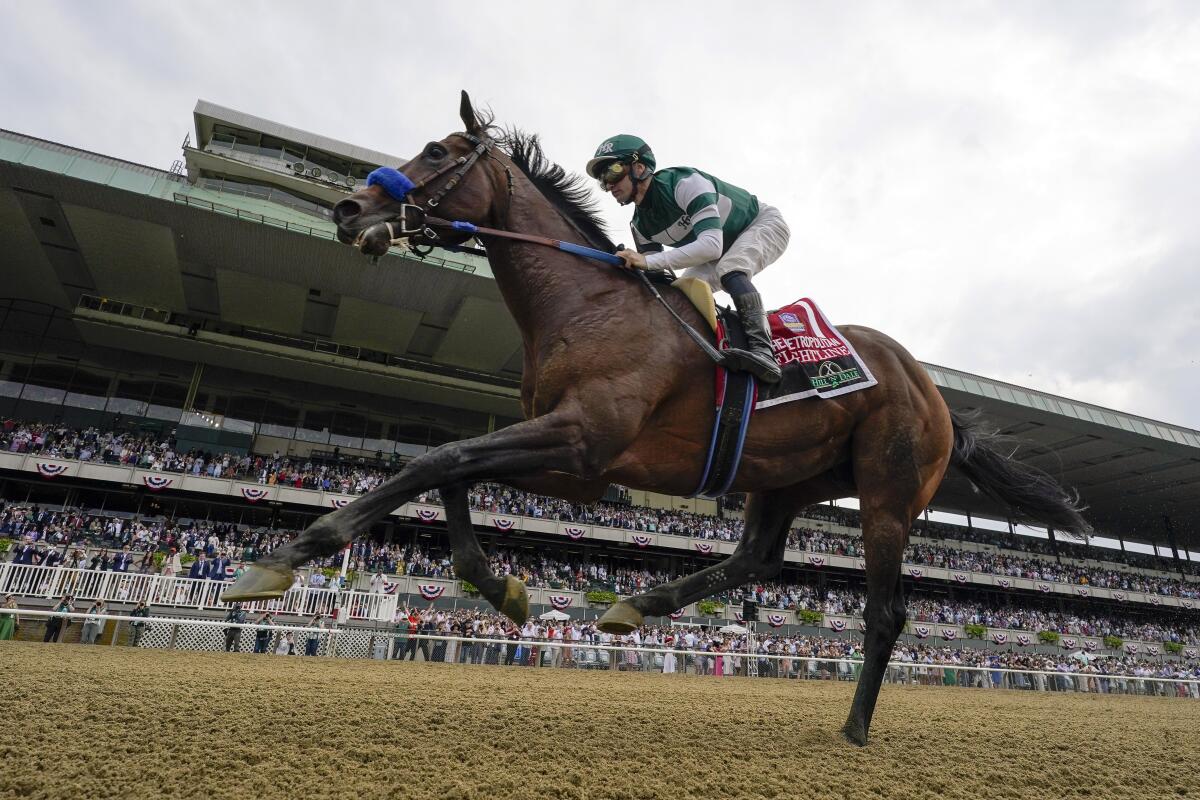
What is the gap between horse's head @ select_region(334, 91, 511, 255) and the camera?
11.5ft

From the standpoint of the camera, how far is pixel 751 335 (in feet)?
12.8

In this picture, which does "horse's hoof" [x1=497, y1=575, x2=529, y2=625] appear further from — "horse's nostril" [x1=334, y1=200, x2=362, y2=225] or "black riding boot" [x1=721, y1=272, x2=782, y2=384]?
"horse's nostril" [x1=334, y1=200, x2=362, y2=225]

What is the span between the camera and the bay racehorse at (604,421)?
3.11 m

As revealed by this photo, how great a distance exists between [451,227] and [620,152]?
1.10 metres

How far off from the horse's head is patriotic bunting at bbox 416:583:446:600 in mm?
20991

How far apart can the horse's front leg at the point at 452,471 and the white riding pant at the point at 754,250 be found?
Answer: 1.45 m

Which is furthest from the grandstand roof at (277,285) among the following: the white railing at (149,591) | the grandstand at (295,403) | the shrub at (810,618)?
the white railing at (149,591)

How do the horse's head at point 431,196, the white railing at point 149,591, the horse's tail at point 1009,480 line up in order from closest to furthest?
the horse's head at point 431,196 < the horse's tail at point 1009,480 < the white railing at point 149,591

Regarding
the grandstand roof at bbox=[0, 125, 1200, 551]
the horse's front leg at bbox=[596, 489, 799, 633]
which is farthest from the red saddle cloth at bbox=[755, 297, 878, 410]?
the grandstand roof at bbox=[0, 125, 1200, 551]

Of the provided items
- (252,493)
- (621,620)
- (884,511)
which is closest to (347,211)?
(621,620)

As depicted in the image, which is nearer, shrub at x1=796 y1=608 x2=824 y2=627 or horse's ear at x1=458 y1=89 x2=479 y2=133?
horse's ear at x1=458 y1=89 x2=479 y2=133

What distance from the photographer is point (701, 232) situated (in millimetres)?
3900

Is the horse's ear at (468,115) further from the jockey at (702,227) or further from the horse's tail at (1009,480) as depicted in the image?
the horse's tail at (1009,480)

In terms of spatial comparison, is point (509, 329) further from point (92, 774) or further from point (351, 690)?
point (92, 774)
